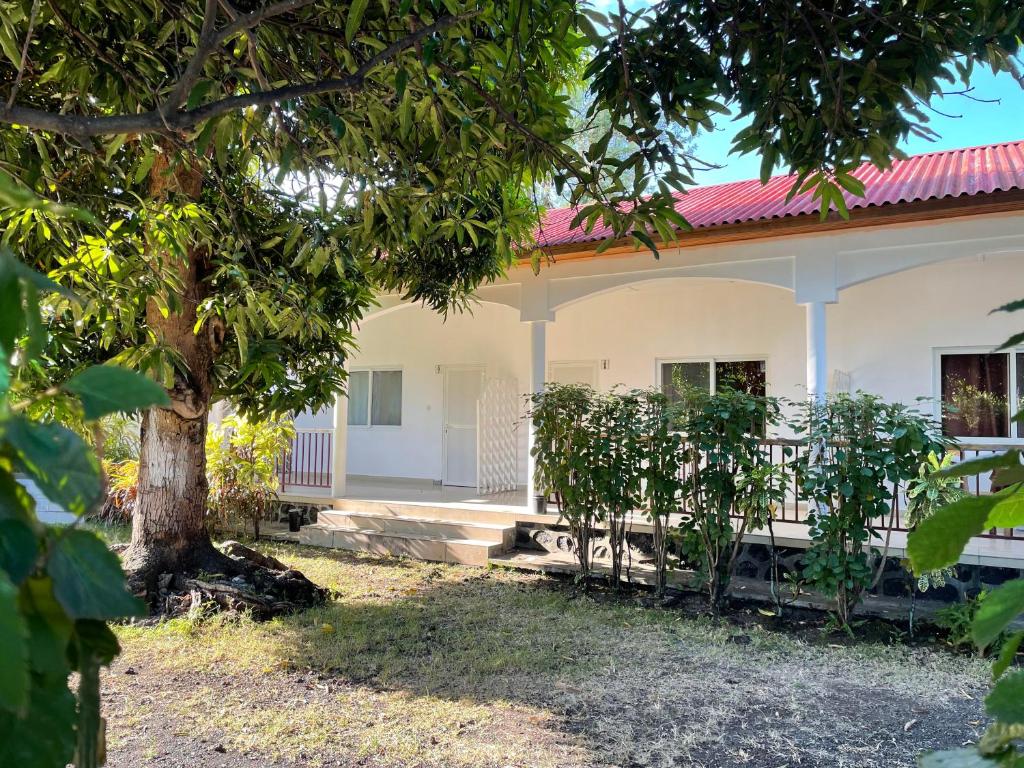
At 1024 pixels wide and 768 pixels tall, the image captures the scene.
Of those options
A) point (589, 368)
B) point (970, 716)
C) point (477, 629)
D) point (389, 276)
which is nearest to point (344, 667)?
point (477, 629)

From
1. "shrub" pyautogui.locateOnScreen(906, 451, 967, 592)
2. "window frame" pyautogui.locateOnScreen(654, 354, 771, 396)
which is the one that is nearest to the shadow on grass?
"shrub" pyautogui.locateOnScreen(906, 451, 967, 592)

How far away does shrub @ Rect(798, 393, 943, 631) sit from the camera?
568 centimetres

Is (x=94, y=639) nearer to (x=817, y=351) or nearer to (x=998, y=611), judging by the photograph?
(x=998, y=611)

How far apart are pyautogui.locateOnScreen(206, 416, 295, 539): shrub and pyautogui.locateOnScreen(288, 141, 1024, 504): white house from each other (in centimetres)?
97

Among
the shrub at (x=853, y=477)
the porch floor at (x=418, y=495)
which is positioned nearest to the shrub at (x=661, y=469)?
the shrub at (x=853, y=477)

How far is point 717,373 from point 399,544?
5.19m

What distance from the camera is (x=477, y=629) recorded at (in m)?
5.90

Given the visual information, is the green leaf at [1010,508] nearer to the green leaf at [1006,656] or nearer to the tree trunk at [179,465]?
the green leaf at [1006,656]

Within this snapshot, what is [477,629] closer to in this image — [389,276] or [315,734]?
[315,734]

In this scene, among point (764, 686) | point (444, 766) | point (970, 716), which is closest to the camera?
point (444, 766)

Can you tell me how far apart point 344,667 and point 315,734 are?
1.10 meters

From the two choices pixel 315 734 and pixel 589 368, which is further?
pixel 589 368

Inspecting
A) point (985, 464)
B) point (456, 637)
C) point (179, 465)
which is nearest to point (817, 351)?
point (456, 637)

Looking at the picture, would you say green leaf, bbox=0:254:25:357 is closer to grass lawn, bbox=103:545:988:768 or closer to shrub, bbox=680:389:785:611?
grass lawn, bbox=103:545:988:768
